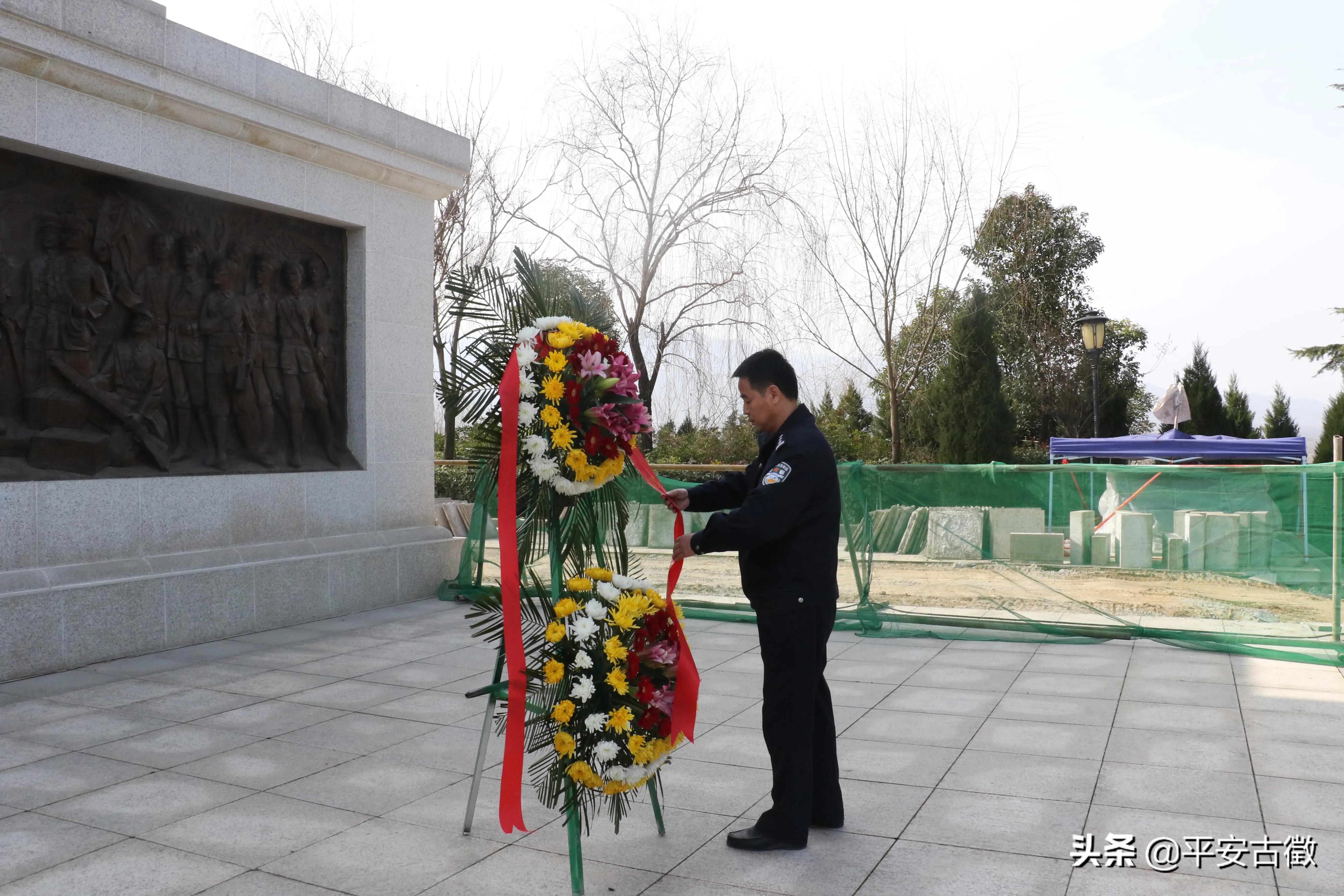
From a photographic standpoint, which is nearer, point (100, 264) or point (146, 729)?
point (146, 729)

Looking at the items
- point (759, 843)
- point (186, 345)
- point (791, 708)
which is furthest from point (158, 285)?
point (759, 843)

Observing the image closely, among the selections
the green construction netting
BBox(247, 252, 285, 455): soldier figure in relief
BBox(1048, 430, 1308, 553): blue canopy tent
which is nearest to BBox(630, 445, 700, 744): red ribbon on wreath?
the green construction netting

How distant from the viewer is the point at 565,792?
11.8 feet

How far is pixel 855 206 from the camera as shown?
18484 mm

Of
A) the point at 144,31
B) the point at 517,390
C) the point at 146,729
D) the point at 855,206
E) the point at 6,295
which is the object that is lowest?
the point at 146,729

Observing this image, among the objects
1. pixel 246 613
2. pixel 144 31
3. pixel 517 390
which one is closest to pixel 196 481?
pixel 246 613

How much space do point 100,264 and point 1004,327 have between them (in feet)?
92.1

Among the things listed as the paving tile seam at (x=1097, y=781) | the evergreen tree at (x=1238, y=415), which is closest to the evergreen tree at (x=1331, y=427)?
the evergreen tree at (x=1238, y=415)

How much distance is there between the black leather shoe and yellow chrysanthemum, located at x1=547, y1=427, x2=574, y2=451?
168cm

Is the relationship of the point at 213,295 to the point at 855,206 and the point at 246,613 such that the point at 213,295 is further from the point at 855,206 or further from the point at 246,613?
the point at 855,206

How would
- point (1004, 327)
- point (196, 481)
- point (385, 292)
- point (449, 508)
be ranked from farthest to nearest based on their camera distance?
point (1004, 327) < point (449, 508) < point (385, 292) < point (196, 481)

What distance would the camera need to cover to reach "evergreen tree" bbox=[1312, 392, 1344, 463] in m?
31.2

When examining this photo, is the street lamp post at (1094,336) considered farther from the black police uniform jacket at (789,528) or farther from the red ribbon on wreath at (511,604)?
the red ribbon on wreath at (511,604)

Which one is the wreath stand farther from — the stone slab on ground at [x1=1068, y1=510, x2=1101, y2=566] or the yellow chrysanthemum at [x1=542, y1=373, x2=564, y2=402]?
the stone slab on ground at [x1=1068, y1=510, x2=1101, y2=566]
